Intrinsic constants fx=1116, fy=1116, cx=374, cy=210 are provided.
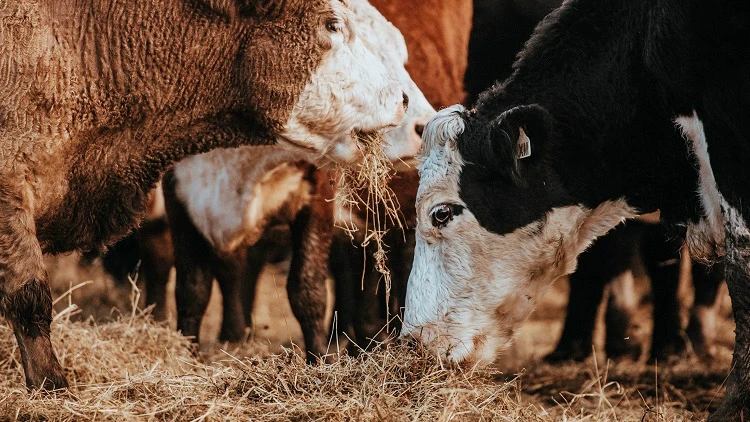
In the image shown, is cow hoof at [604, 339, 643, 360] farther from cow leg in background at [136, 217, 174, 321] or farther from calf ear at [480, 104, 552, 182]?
calf ear at [480, 104, 552, 182]

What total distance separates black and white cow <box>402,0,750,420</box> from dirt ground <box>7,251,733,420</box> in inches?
15.3

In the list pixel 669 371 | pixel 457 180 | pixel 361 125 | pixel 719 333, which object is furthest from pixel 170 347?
pixel 719 333

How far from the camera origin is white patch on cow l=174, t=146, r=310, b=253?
20.1 ft

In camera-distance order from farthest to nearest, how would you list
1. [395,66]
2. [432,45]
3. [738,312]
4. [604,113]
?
1. [432,45]
2. [395,66]
3. [604,113]
4. [738,312]

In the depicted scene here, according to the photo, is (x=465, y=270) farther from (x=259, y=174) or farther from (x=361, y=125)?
(x=259, y=174)

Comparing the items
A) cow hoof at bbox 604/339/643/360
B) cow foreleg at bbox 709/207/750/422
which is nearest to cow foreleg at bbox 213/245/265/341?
cow hoof at bbox 604/339/643/360

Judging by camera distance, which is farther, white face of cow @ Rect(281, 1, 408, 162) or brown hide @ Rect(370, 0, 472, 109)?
brown hide @ Rect(370, 0, 472, 109)

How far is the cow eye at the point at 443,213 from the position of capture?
4.37m

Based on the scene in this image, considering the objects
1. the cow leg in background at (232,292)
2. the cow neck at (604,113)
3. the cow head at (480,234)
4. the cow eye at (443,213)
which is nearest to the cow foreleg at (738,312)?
the cow neck at (604,113)

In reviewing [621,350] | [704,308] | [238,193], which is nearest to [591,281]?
[621,350]

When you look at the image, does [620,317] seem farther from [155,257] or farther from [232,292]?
[155,257]

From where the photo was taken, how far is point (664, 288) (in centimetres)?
769

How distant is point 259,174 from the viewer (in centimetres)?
610

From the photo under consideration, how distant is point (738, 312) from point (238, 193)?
3153mm
